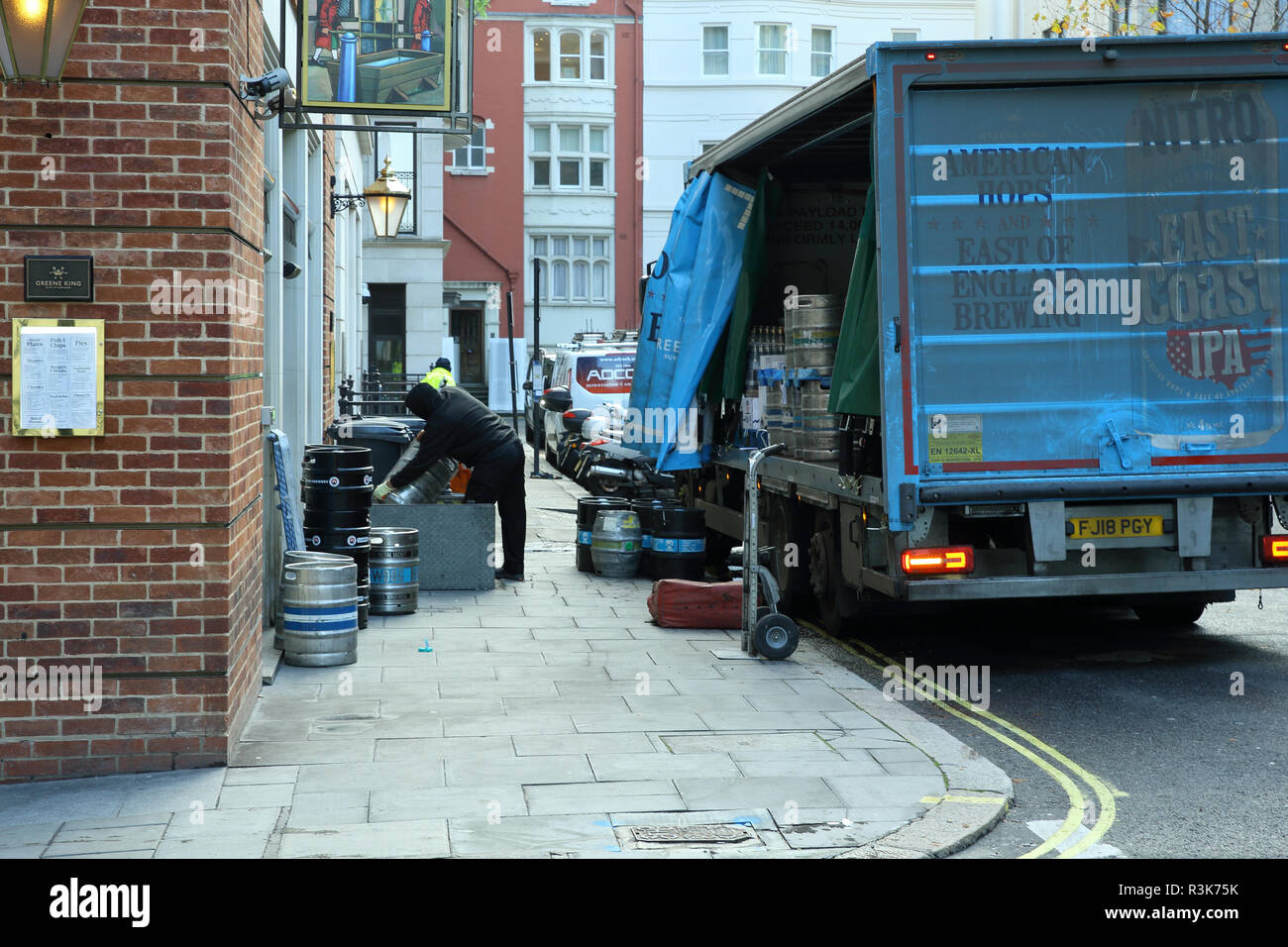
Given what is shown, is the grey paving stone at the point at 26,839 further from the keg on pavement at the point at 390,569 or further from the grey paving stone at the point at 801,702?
the keg on pavement at the point at 390,569

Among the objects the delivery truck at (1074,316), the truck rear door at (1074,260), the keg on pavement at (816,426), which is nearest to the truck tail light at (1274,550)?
the delivery truck at (1074,316)

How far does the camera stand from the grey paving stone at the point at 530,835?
5.13m

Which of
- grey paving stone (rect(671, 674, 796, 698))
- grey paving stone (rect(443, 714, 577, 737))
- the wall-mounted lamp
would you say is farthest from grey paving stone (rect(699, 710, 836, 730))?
the wall-mounted lamp

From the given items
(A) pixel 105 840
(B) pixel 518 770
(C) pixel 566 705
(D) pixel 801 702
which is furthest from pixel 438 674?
(A) pixel 105 840

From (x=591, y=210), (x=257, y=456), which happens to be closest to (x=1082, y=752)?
(x=257, y=456)

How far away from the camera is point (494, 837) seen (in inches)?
207

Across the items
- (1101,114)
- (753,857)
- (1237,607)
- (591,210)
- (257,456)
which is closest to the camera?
(753,857)

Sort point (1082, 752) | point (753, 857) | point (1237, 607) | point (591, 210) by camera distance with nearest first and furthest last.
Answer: point (753, 857), point (1082, 752), point (1237, 607), point (591, 210)

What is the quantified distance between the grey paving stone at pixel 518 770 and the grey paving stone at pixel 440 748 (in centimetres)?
11

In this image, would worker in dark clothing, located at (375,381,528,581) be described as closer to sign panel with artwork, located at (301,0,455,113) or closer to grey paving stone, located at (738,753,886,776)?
sign panel with artwork, located at (301,0,455,113)

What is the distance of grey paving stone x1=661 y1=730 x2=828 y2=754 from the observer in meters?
6.64

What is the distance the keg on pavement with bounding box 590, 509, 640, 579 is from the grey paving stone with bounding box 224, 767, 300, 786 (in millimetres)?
6670

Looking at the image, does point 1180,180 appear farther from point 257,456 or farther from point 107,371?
point 107,371

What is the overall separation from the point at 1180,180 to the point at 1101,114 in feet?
1.84
